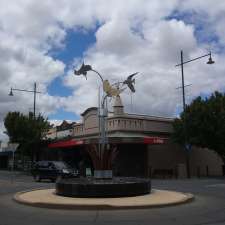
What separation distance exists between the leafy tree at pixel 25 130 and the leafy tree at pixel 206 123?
57.1 feet

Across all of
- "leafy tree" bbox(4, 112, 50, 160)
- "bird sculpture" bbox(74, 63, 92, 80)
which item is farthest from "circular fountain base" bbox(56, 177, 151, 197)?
"leafy tree" bbox(4, 112, 50, 160)

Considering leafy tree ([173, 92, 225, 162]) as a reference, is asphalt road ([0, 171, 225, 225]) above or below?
below

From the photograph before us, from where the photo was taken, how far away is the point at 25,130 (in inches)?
1828

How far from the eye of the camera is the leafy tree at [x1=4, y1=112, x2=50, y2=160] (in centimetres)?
4644

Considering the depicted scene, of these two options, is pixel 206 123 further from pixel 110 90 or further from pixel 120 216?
pixel 120 216

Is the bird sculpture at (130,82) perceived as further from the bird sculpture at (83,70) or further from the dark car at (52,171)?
the dark car at (52,171)

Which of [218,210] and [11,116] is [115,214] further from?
[11,116]

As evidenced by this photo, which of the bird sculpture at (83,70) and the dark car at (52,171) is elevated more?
the bird sculpture at (83,70)

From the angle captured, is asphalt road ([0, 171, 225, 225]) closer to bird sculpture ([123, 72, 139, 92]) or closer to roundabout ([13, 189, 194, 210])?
roundabout ([13, 189, 194, 210])

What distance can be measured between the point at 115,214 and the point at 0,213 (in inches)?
147

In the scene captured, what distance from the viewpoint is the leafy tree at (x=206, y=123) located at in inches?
1368

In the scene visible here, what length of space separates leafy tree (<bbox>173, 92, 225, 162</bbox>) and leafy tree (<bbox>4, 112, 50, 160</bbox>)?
685 inches

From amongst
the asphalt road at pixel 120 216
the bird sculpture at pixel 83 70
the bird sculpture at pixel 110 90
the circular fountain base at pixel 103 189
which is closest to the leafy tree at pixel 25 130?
the bird sculpture at pixel 83 70

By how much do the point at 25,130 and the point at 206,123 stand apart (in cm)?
2070
